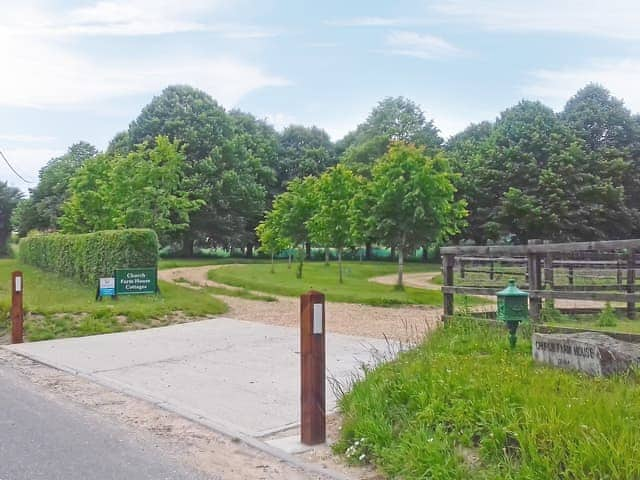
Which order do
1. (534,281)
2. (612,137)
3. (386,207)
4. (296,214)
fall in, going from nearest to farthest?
(534,281)
(386,207)
(296,214)
(612,137)

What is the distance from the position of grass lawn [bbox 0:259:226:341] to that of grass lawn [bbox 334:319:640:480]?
8.04 metres

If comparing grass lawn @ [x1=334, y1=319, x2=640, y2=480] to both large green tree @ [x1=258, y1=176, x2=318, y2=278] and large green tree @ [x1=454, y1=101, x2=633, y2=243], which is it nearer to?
large green tree @ [x1=258, y1=176, x2=318, y2=278]

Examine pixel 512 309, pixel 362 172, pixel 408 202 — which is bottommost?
pixel 512 309

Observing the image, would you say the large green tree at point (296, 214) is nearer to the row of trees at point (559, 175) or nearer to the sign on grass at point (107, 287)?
the row of trees at point (559, 175)

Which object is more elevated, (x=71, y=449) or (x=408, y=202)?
(x=408, y=202)

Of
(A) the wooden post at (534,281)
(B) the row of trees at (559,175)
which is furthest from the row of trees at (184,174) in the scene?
(A) the wooden post at (534,281)

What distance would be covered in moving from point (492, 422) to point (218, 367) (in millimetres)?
5196

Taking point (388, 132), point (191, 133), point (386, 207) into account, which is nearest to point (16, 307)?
point (386, 207)

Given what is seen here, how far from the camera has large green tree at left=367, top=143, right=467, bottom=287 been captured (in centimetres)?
2327

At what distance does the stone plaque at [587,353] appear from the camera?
18.5 ft

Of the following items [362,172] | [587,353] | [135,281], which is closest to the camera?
[587,353]

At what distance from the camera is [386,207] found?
24062 mm

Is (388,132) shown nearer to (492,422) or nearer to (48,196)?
(48,196)

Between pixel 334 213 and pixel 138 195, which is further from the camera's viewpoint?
pixel 334 213
